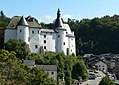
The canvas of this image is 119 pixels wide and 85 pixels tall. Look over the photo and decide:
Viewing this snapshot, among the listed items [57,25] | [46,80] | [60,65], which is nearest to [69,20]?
[57,25]

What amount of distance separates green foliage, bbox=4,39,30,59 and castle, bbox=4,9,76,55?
2.65m

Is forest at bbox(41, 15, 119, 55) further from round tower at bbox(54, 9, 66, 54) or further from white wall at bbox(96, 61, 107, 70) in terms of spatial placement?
round tower at bbox(54, 9, 66, 54)

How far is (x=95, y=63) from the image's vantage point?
80.8 meters

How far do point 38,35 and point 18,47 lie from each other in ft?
21.2

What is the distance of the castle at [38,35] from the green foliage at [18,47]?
265 cm

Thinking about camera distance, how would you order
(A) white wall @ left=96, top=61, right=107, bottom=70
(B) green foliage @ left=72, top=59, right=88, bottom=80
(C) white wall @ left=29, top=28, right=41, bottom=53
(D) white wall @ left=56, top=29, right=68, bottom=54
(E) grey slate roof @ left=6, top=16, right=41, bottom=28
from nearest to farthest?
1. (B) green foliage @ left=72, top=59, right=88, bottom=80
2. (E) grey slate roof @ left=6, top=16, right=41, bottom=28
3. (C) white wall @ left=29, top=28, right=41, bottom=53
4. (D) white wall @ left=56, top=29, right=68, bottom=54
5. (A) white wall @ left=96, top=61, right=107, bottom=70

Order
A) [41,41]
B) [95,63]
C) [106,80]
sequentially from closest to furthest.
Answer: [106,80]
[41,41]
[95,63]

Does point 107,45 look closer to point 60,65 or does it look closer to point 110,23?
point 110,23

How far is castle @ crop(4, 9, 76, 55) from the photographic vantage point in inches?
2030

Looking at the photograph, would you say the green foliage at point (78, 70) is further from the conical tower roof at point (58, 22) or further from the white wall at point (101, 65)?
the white wall at point (101, 65)

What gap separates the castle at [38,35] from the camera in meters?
51.6

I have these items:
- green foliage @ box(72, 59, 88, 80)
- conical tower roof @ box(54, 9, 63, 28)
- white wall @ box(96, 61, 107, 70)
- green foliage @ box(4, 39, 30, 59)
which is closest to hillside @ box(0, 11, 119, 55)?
white wall @ box(96, 61, 107, 70)

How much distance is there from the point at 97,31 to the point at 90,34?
221cm

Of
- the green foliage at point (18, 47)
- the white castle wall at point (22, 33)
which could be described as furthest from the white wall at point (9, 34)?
the green foliage at point (18, 47)
